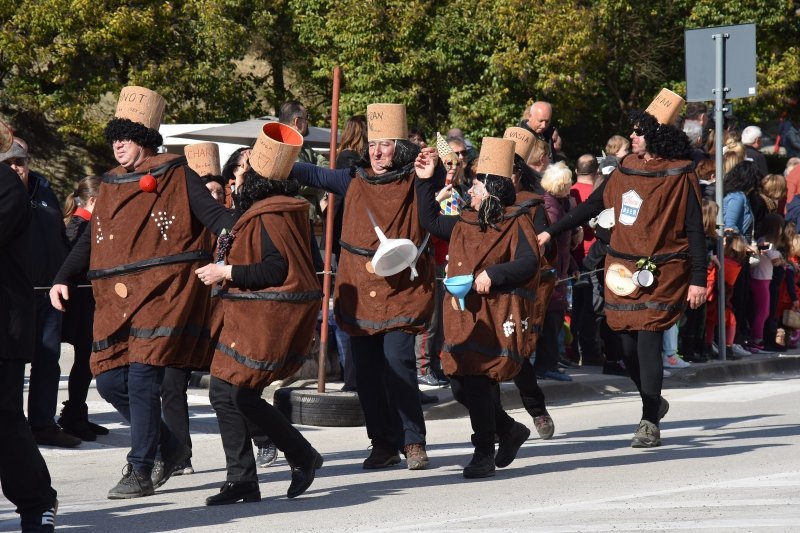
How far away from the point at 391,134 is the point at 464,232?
0.78 m

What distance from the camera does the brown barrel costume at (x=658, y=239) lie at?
8984 millimetres

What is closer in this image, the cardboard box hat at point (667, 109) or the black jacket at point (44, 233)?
the black jacket at point (44, 233)

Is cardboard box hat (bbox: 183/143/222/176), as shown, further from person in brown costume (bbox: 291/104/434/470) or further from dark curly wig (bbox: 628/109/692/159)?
dark curly wig (bbox: 628/109/692/159)

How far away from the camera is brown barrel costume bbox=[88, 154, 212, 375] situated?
23.7 ft

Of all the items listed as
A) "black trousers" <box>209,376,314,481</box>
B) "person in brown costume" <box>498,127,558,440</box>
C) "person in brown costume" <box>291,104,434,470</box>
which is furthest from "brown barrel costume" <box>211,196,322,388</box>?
"person in brown costume" <box>498,127,558,440</box>

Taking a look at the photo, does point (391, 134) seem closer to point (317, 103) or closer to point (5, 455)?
point (5, 455)

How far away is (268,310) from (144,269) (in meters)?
0.75

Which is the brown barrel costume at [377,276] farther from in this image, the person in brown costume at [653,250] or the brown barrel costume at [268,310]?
the brown barrel costume at [268,310]

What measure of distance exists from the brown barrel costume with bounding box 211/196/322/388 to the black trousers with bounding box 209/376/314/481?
103 mm

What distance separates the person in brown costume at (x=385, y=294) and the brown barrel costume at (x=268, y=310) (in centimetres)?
115

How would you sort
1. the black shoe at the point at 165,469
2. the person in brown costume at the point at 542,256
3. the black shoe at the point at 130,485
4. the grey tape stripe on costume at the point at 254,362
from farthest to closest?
1. the person in brown costume at the point at 542,256
2. the black shoe at the point at 165,469
3. the black shoe at the point at 130,485
4. the grey tape stripe on costume at the point at 254,362

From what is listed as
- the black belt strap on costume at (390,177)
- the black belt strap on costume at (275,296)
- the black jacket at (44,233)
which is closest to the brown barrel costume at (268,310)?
the black belt strap on costume at (275,296)

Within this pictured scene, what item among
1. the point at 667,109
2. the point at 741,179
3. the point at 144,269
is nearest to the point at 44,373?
the point at 144,269

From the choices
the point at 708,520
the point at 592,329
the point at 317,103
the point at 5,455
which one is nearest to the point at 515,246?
the point at 708,520
